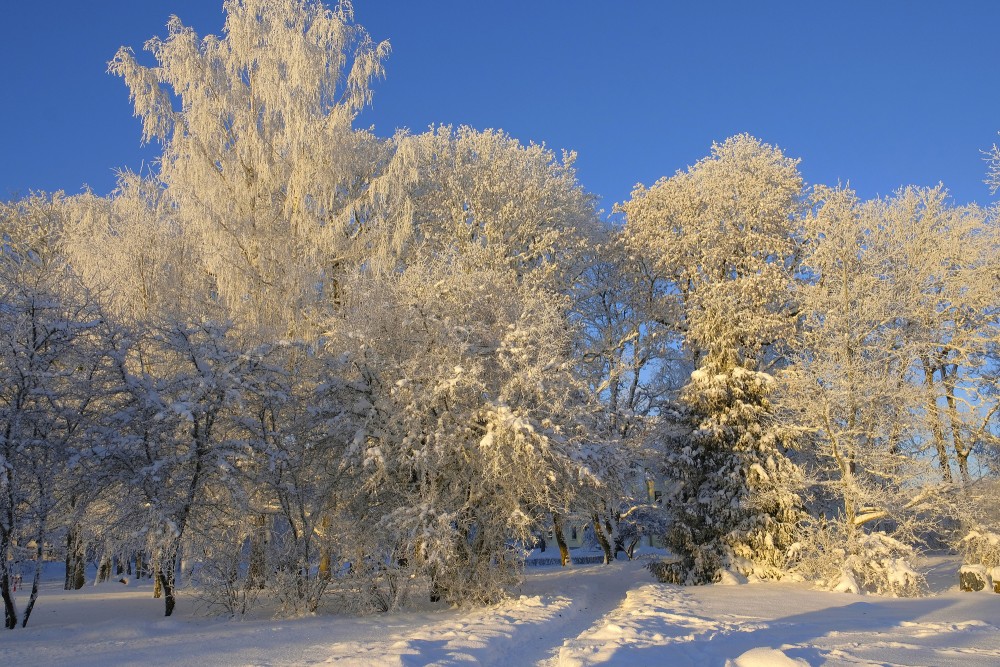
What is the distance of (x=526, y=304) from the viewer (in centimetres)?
1605

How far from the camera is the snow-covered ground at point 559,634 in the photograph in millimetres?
7969

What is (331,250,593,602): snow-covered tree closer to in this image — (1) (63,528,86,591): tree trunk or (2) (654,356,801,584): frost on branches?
(1) (63,528,86,591): tree trunk

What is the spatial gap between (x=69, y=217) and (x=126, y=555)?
55.3 ft

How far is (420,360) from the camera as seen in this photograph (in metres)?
13.8

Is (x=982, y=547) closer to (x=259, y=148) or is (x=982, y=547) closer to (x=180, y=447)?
(x=180, y=447)

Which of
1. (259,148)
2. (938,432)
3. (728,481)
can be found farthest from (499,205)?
(938,432)

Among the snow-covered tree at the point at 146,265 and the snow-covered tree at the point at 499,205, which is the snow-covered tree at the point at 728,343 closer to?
the snow-covered tree at the point at 499,205

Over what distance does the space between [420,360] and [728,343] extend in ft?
30.8

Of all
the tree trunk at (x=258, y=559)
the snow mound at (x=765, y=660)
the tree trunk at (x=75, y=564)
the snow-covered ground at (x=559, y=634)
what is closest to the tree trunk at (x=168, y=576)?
the snow-covered ground at (x=559, y=634)

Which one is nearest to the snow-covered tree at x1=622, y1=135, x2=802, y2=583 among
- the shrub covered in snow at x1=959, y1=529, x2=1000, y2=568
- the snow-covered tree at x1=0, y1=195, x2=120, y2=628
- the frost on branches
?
the frost on branches

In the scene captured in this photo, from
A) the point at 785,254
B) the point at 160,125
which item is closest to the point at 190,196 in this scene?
the point at 160,125

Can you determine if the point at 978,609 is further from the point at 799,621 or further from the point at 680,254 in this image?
the point at 680,254

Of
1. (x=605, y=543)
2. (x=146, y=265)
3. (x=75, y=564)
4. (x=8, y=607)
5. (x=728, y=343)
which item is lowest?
(x=605, y=543)

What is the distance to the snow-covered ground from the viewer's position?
7.97 metres
